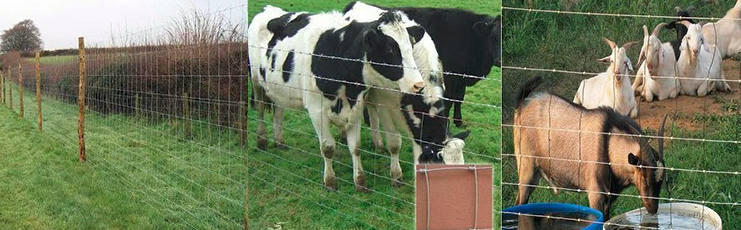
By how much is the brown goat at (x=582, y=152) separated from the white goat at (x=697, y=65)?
29cm

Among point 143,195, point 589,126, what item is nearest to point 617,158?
point 589,126

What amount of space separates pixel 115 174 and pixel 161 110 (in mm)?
539

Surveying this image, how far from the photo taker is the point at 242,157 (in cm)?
569

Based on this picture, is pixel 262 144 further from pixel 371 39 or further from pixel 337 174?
pixel 371 39

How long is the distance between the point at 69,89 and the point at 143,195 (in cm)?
80

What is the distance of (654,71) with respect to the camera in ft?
17.2

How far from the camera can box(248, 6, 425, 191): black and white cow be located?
5098 millimetres

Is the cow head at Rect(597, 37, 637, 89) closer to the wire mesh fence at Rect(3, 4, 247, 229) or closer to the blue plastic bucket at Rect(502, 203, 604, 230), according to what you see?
the blue plastic bucket at Rect(502, 203, 604, 230)

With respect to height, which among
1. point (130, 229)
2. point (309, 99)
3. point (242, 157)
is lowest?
point (130, 229)

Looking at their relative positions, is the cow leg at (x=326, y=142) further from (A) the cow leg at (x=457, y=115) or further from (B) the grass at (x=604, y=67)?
(B) the grass at (x=604, y=67)

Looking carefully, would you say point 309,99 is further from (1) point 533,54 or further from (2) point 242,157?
(1) point 533,54

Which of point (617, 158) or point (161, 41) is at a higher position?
point (161, 41)

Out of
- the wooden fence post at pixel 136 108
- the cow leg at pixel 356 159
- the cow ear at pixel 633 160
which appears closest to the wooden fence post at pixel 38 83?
the wooden fence post at pixel 136 108

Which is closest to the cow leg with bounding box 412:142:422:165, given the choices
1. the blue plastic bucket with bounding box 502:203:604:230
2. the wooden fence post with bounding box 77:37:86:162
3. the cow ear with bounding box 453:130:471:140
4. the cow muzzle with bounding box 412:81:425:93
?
the cow ear with bounding box 453:130:471:140
